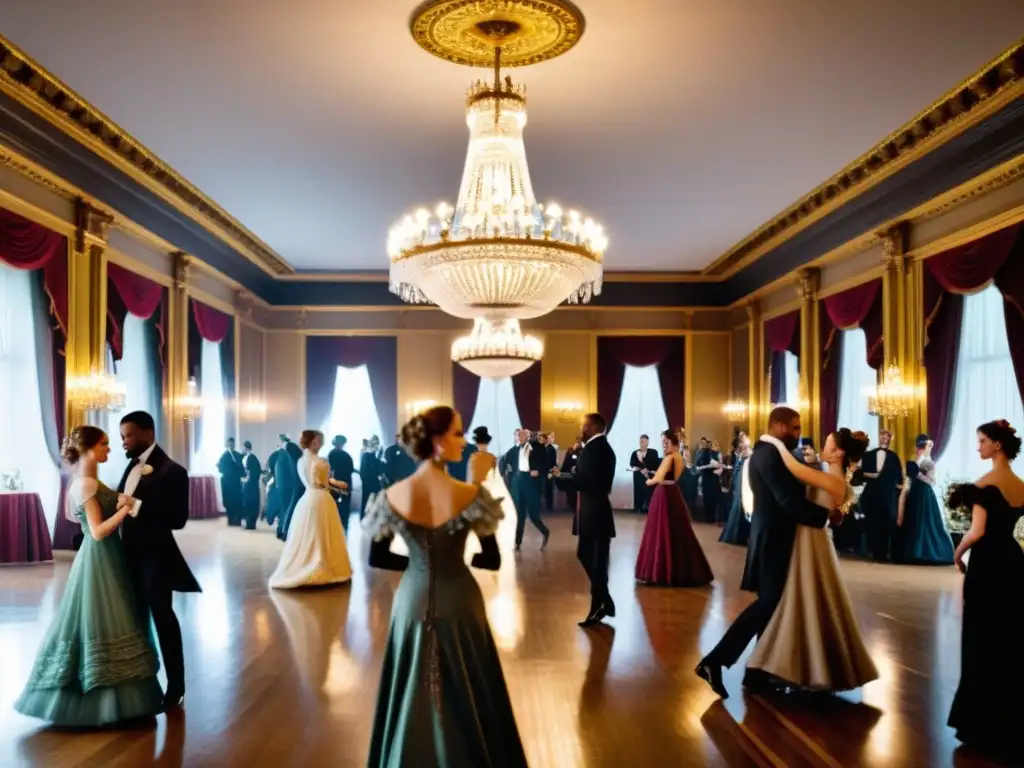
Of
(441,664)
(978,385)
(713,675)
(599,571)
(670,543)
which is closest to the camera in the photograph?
(441,664)

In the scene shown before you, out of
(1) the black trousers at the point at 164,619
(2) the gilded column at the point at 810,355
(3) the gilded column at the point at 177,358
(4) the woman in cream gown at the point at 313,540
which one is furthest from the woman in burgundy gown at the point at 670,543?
(3) the gilded column at the point at 177,358

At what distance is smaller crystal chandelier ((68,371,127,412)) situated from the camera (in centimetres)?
855

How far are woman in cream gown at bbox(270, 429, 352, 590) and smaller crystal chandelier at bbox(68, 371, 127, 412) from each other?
2398 mm

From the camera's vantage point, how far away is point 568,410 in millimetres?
15727

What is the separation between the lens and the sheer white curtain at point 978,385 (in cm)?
818

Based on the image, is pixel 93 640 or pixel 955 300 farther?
pixel 955 300

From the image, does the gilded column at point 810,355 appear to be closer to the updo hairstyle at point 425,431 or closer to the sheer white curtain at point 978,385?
the sheer white curtain at point 978,385

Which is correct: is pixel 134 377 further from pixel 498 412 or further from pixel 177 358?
pixel 498 412

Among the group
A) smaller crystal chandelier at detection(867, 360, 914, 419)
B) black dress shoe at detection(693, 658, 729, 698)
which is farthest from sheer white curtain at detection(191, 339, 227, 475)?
black dress shoe at detection(693, 658, 729, 698)

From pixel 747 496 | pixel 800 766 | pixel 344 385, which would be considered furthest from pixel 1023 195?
pixel 344 385

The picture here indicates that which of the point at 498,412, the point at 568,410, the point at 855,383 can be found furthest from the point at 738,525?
the point at 498,412

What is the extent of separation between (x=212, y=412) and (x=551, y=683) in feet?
33.2

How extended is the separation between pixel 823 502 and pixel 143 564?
3.32 metres

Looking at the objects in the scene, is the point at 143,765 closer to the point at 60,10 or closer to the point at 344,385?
the point at 60,10
